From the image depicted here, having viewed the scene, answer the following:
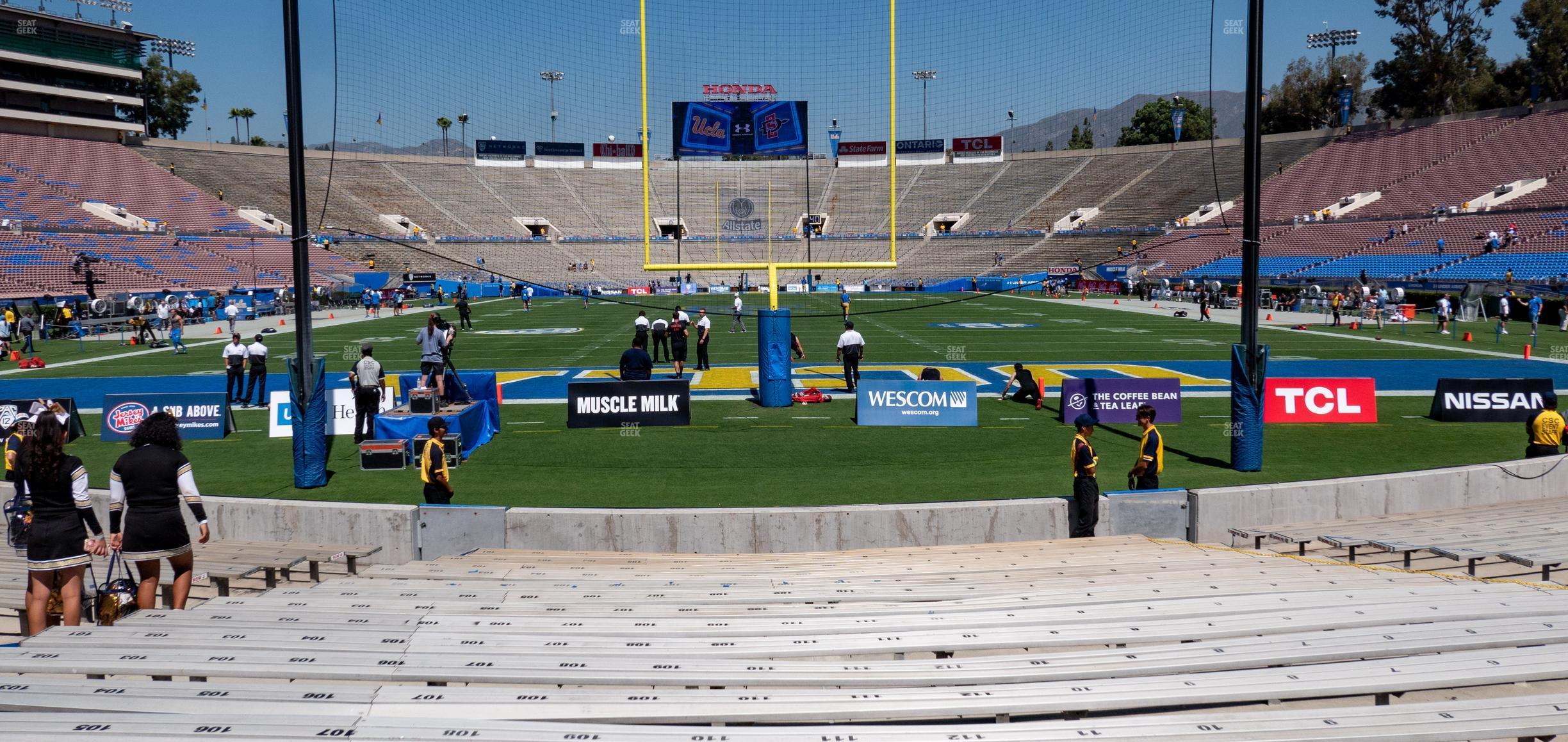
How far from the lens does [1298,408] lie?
1797 centimetres

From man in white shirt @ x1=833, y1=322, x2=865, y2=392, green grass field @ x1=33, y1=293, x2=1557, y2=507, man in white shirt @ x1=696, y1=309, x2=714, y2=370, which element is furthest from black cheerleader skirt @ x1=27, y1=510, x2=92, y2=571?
man in white shirt @ x1=696, y1=309, x2=714, y2=370

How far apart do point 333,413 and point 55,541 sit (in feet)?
37.1

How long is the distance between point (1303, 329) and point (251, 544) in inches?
1410

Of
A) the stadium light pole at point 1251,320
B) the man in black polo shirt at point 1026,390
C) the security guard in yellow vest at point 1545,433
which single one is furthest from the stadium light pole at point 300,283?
the security guard in yellow vest at point 1545,433

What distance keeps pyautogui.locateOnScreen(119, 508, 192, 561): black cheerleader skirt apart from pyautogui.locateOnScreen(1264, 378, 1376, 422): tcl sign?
54.2 ft

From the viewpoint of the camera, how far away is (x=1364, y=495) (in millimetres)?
11141

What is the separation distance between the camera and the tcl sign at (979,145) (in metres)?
98.0

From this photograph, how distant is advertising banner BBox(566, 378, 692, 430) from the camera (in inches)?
702

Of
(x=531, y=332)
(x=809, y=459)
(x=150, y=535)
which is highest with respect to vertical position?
(x=531, y=332)

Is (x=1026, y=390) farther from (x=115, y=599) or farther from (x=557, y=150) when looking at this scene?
(x=557, y=150)

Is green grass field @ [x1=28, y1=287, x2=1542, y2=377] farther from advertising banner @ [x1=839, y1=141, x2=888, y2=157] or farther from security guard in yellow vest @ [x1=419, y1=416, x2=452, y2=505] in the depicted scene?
advertising banner @ [x1=839, y1=141, x2=888, y2=157]

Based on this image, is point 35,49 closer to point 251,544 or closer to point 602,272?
point 602,272

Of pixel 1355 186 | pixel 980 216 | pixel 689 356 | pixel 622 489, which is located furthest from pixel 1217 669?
pixel 980 216

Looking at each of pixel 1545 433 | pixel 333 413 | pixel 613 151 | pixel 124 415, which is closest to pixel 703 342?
pixel 333 413
